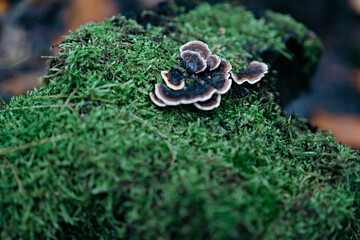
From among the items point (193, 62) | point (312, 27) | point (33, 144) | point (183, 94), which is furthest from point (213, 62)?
point (312, 27)

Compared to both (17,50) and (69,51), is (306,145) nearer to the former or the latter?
(69,51)

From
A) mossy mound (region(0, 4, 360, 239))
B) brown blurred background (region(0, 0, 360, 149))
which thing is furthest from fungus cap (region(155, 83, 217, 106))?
brown blurred background (region(0, 0, 360, 149))

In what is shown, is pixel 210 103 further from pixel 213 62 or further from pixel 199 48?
pixel 199 48

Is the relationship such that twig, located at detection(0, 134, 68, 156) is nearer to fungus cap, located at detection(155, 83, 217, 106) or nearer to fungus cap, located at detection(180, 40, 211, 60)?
fungus cap, located at detection(155, 83, 217, 106)

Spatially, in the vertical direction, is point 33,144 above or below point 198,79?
below

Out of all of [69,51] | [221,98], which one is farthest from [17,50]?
[221,98]

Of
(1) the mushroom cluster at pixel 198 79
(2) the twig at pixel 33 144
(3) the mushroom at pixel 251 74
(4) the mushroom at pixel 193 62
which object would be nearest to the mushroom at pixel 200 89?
(1) the mushroom cluster at pixel 198 79

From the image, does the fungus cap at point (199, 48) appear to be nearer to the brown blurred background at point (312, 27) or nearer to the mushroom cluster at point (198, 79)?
the mushroom cluster at point (198, 79)
